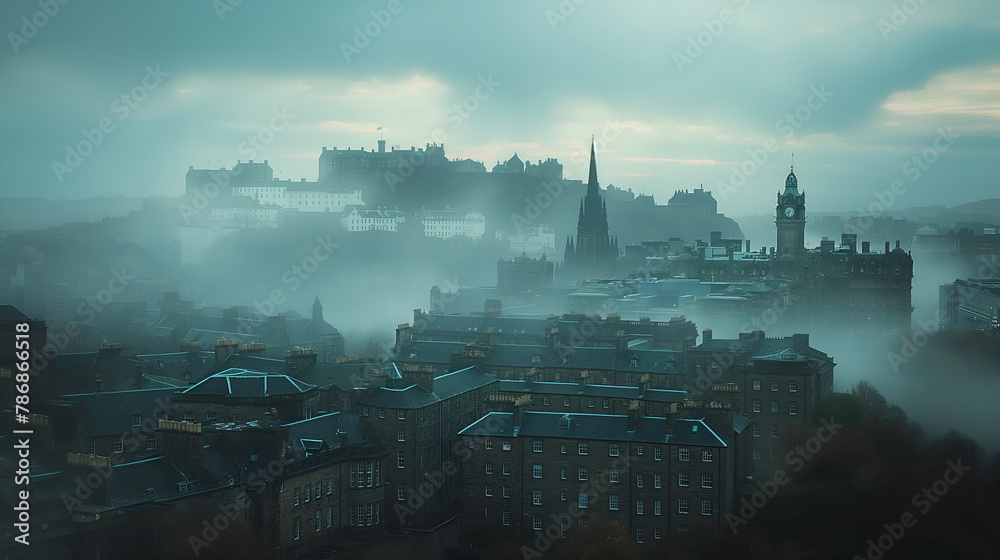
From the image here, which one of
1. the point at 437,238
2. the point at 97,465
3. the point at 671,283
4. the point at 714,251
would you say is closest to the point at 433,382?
the point at 97,465

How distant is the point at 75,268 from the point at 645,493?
7088cm

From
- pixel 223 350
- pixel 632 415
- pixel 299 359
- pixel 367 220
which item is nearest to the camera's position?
pixel 632 415

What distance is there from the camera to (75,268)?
295 feet

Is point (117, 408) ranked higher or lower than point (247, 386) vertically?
lower

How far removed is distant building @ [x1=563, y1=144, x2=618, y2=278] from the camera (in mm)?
119250

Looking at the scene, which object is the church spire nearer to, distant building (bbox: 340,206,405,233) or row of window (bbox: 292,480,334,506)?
distant building (bbox: 340,206,405,233)

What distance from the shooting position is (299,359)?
40.7 meters

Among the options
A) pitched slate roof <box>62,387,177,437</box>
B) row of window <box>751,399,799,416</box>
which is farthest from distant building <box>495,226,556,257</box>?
pitched slate roof <box>62,387,177,437</box>

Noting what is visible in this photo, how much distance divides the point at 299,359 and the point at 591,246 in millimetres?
83184

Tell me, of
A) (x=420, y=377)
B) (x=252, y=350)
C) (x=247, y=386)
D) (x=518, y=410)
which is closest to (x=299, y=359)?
(x=252, y=350)

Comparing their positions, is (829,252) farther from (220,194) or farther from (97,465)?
(220,194)

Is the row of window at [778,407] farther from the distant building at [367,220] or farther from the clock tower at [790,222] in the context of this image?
the distant building at [367,220]

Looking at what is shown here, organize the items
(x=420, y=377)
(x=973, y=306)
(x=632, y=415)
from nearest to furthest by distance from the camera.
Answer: (x=632, y=415) → (x=420, y=377) → (x=973, y=306)

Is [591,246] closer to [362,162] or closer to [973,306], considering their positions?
[973,306]
